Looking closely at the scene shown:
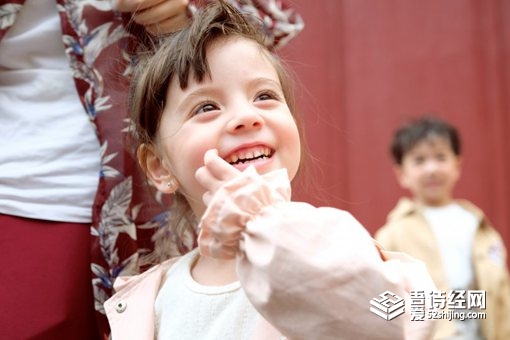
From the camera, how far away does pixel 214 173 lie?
Answer: 3.36 ft

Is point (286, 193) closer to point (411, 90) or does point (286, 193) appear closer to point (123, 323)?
point (123, 323)

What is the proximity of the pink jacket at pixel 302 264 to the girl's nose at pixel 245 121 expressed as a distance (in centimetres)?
13

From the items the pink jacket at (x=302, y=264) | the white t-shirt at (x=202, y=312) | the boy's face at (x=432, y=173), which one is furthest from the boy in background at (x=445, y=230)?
the pink jacket at (x=302, y=264)

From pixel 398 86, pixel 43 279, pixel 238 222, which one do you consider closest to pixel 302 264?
pixel 238 222

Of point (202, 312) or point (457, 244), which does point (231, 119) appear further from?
point (457, 244)

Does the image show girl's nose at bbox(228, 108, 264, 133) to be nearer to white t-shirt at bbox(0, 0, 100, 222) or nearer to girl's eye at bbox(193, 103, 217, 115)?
girl's eye at bbox(193, 103, 217, 115)

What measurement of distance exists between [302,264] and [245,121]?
0.28 metres

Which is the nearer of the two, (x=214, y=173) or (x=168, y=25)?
(x=214, y=173)

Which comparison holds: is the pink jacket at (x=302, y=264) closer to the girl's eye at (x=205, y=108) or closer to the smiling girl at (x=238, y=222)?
the smiling girl at (x=238, y=222)

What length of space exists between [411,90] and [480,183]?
0.43m

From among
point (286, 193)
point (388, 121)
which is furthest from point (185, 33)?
point (388, 121)

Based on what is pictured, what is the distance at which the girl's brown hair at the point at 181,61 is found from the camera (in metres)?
1.20

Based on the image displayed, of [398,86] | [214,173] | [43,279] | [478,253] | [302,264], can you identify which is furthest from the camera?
[398,86]

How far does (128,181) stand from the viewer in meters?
1.35
